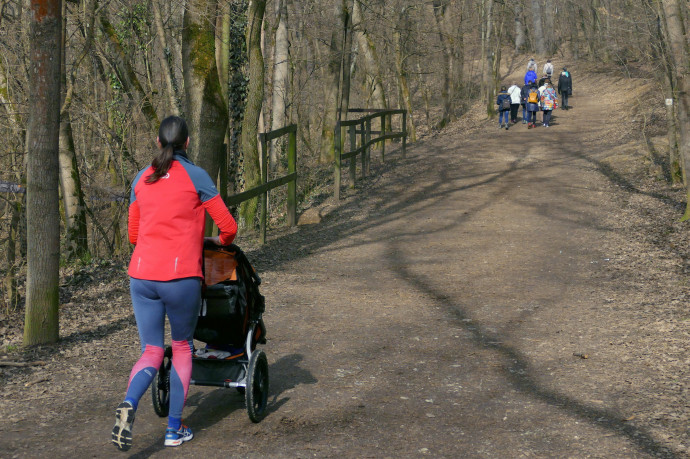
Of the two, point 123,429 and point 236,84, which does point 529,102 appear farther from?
point 123,429

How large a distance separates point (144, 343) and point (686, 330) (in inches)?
194

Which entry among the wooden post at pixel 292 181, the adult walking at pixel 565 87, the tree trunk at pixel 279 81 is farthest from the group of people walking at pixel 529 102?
the wooden post at pixel 292 181

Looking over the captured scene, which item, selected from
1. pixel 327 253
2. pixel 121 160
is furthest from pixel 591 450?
pixel 121 160

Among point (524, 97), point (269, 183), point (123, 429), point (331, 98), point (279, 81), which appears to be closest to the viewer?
point (123, 429)

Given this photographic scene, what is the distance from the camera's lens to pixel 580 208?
14.4 meters

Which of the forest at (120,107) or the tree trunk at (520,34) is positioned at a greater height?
the tree trunk at (520,34)

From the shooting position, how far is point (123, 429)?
13.4 feet

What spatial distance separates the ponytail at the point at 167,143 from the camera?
14.2 feet

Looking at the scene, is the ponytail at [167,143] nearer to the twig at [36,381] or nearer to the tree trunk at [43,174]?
the twig at [36,381]

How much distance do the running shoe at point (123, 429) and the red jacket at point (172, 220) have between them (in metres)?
0.74

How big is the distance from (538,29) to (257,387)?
51.6 metres

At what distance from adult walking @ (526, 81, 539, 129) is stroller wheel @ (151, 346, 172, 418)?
78.9 feet

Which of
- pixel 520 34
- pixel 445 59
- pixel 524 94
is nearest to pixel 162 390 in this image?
pixel 524 94

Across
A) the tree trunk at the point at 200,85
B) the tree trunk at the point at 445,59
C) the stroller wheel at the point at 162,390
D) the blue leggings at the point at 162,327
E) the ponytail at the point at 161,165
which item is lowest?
the stroller wheel at the point at 162,390
